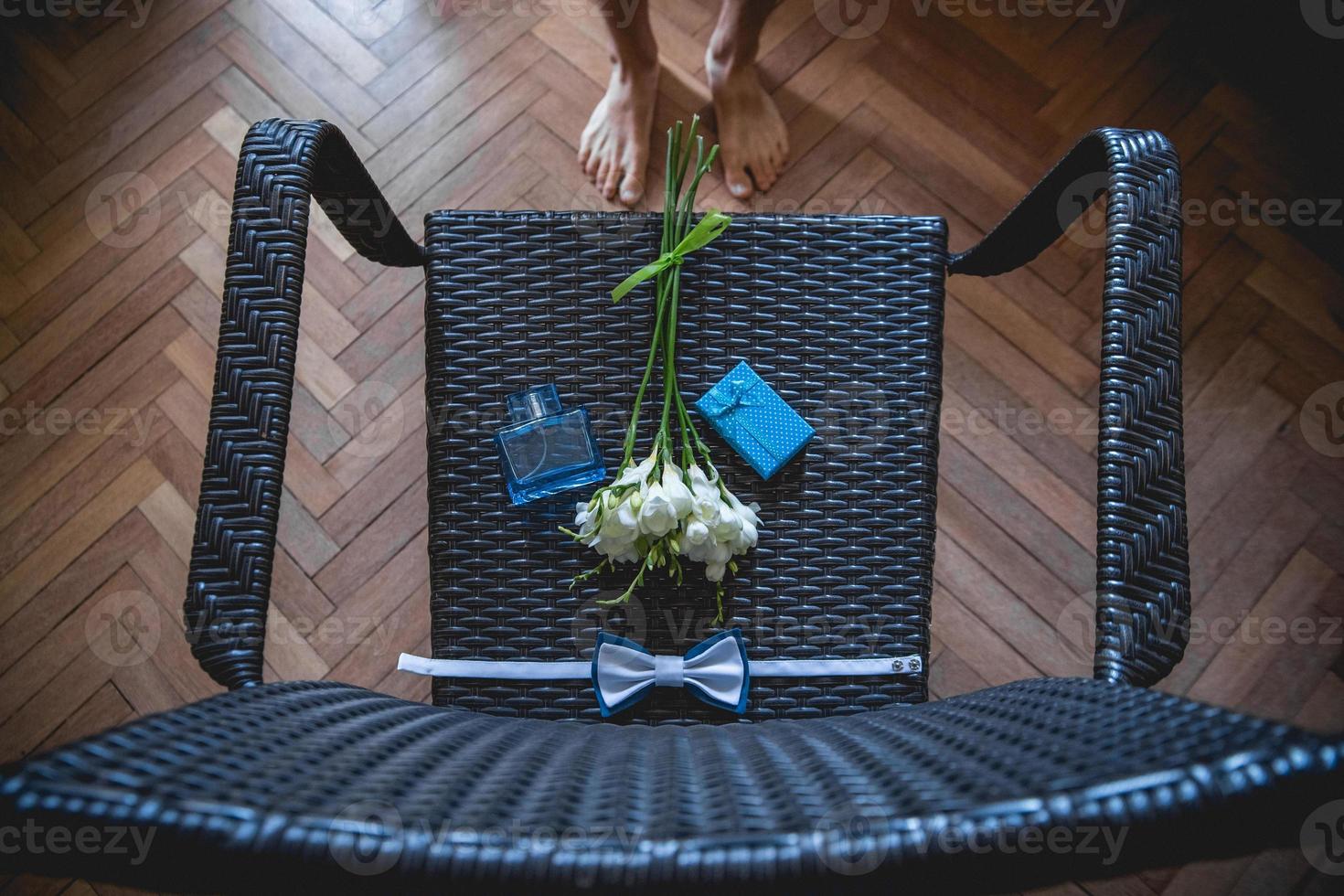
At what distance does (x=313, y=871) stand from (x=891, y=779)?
13.7 inches

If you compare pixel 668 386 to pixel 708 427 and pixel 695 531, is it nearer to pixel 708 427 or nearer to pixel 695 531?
pixel 708 427

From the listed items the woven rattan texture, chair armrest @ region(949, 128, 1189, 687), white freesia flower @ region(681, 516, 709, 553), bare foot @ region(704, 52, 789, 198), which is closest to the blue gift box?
the woven rattan texture

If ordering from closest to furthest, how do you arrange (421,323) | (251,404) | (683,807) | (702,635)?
(683,807)
(251,404)
(702,635)
(421,323)

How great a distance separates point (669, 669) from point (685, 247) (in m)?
0.45

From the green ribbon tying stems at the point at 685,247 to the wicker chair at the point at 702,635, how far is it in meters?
0.06

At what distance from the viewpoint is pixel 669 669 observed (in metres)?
0.82

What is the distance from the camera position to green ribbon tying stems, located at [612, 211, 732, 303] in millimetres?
845

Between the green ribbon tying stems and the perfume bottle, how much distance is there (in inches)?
5.9

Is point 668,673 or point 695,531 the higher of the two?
point 695,531

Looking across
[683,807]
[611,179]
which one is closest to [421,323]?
[611,179]

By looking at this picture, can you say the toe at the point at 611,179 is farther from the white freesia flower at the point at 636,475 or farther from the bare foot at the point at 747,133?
the white freesia flower at the point at 636,475

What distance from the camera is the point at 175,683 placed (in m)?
1.32

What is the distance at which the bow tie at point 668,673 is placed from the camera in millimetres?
809

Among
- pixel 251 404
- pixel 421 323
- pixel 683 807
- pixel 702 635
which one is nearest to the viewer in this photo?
pixel 683 807
